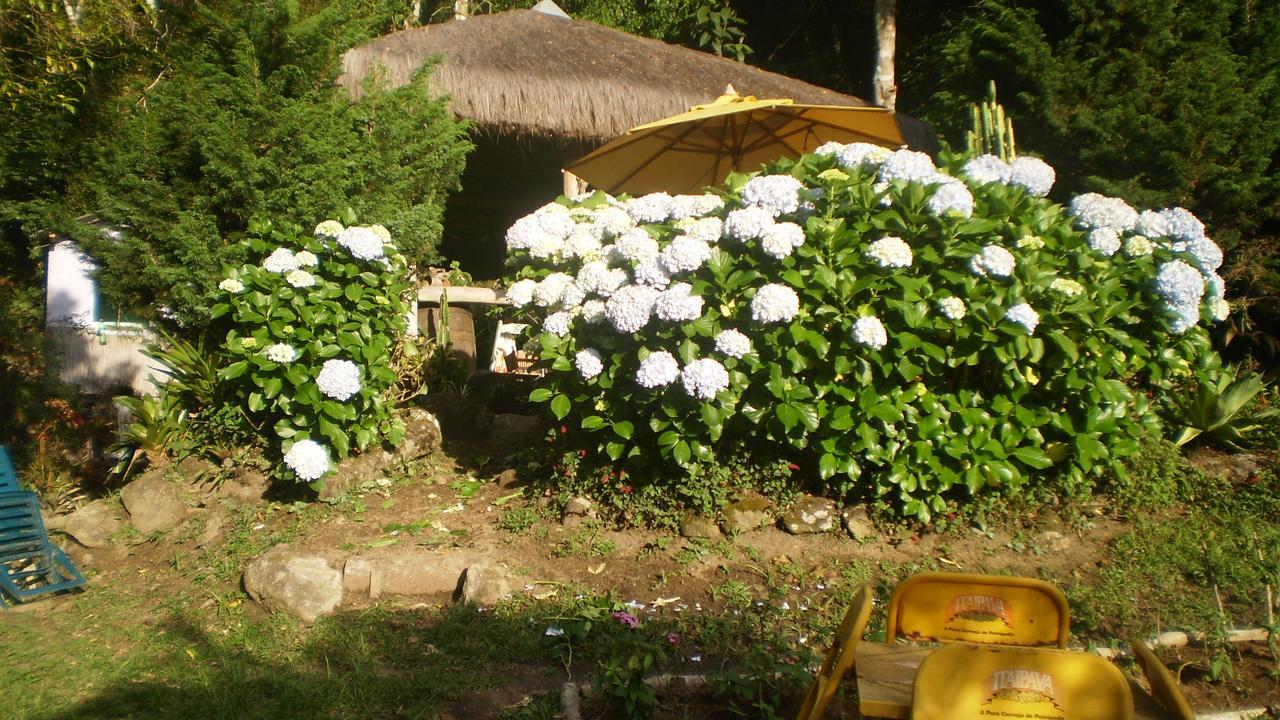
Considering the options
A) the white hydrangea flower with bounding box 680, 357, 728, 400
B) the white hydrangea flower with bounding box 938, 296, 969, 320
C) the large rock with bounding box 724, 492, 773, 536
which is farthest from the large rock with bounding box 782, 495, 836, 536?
the white hydrangea flower with bounding box 938, 296, 969, 320

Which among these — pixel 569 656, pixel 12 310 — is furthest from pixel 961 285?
pixel 12 310

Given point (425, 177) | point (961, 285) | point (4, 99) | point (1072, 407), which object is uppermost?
point (4, 99)

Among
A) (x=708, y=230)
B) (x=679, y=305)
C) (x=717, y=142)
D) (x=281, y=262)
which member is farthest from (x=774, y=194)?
(x=717, y=142)

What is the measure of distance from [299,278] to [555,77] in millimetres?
→ 4267

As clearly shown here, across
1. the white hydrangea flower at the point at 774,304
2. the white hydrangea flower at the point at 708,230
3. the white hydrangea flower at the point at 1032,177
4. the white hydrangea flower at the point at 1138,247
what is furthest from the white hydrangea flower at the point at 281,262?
the white hydrangea flower at the point at 1138,247

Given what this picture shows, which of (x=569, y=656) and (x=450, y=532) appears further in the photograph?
(x=450, y=532)

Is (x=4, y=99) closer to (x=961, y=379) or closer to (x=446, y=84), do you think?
(x=446, y=84)

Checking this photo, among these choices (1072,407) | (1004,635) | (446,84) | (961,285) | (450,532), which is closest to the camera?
(1004,635)

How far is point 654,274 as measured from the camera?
4.08 m

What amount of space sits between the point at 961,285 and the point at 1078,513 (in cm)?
146

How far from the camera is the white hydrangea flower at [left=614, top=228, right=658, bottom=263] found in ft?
13.9

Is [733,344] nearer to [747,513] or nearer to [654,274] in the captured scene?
[654,274]

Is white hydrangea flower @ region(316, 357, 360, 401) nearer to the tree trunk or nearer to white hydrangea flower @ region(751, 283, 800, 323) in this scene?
white hydrangea flower @ region(751, 283, 800, 323)

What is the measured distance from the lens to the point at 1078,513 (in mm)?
4461
